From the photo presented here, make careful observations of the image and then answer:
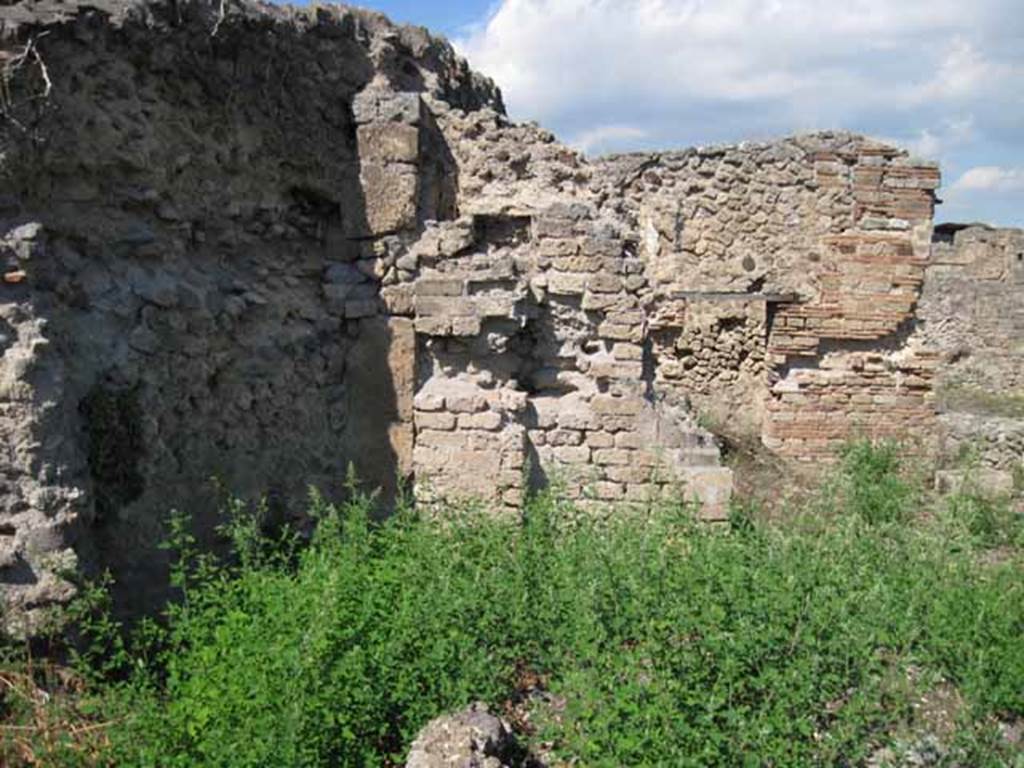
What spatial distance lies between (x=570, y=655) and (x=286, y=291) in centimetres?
311

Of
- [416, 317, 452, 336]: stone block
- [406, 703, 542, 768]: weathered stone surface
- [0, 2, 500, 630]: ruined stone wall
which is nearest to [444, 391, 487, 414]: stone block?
[0, 2, 500, 630]: ruined stone wall

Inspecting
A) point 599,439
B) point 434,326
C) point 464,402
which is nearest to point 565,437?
point 599,439

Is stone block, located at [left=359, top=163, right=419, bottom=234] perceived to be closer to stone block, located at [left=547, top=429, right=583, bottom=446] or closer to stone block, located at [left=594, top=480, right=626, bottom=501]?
stone block, located at [left=547, top=429, right=583, bottom=446]

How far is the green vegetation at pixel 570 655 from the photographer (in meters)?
3.54

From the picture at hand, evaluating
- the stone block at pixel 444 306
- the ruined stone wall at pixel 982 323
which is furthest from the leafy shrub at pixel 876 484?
the ruined stone wall at pixel 982 323

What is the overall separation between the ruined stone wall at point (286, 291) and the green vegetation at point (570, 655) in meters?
0.73

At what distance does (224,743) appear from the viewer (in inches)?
133

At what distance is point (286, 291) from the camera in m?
6.05

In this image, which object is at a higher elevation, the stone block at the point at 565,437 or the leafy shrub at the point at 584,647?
the stone block at the point at 565,437

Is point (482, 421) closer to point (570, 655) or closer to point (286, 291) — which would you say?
point (286, 291)

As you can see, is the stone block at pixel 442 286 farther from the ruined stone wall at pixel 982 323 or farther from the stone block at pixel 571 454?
the ruined stone wall at pixel 982 323

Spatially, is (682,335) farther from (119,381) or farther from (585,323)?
(119,381)

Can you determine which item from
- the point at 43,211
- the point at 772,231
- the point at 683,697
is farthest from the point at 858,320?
the point at 43,211

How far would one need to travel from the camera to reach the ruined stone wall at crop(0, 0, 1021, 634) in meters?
4.55
